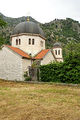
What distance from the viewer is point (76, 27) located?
155 meters

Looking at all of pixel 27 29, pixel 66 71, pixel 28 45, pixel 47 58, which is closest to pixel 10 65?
pixel 28 45

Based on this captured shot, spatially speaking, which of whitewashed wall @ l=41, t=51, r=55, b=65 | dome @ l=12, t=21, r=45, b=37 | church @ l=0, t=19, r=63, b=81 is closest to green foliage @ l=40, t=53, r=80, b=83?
church @ l=0, t=19, r=63, b=81

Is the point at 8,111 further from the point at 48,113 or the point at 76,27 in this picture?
the point at 76,27

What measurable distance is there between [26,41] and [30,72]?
7737 millimetres

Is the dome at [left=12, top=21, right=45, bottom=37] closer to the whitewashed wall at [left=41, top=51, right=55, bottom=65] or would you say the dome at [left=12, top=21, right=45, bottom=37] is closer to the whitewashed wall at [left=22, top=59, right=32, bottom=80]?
the whitewashed wall at [left=41, top=51, right=55, bottom=65]

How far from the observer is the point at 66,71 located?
62.0ft

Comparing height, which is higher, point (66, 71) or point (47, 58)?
point (47, 58)

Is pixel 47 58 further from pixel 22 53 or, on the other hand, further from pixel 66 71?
Result: pixel 66 71

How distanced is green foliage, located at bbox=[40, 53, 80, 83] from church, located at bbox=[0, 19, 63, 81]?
5331 millimetres

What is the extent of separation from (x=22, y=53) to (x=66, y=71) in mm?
10639

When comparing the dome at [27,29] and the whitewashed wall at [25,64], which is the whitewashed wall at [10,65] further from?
the dome at [27,29]

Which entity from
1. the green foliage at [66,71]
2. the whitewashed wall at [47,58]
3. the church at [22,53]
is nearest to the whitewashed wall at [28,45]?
the church at [22,53]

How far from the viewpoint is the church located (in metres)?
24.9

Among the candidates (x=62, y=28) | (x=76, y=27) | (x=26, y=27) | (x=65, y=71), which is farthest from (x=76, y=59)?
(x=76, y=27)
